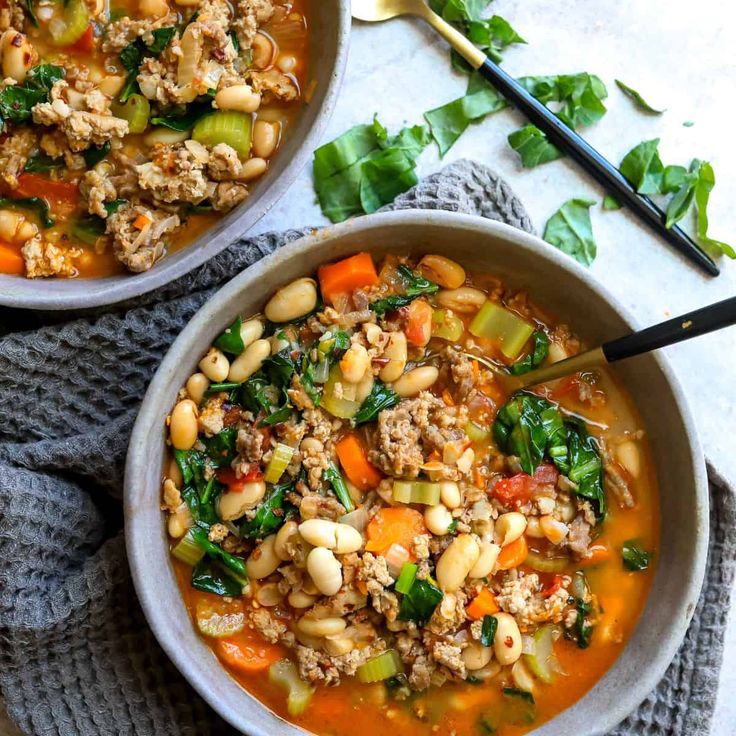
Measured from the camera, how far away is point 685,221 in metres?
3.75

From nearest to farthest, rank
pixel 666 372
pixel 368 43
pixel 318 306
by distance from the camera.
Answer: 1. pixel 666 372
2. pixel 318 306
3. pixel 368 43

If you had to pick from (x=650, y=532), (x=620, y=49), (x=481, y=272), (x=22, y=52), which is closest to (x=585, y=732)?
(x=650, y=532)

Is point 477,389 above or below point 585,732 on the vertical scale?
above

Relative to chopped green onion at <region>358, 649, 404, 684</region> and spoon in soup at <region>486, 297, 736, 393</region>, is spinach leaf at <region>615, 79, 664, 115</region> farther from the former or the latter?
chopped green onion at <region>358, 649, 404, 684</region>

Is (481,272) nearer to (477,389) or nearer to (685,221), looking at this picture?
(477,389)

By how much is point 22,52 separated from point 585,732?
2970 millimetres

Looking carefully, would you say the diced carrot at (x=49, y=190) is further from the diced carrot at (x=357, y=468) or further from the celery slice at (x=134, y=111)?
the diced carrot at (x=357, y=468)

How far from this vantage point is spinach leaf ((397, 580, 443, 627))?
9.76 feet

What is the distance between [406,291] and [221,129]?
873 mm

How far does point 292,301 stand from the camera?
3096 mm

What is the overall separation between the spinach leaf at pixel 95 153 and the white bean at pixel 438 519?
169 centimetres

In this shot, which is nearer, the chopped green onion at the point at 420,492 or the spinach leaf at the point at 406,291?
the chopped green onion at the point at 420,492

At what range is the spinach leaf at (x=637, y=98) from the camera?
12.3 ft

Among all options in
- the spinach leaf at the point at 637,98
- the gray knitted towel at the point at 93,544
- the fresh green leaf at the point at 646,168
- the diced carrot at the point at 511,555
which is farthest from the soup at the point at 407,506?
the spinach leaf at the point at 637,98
